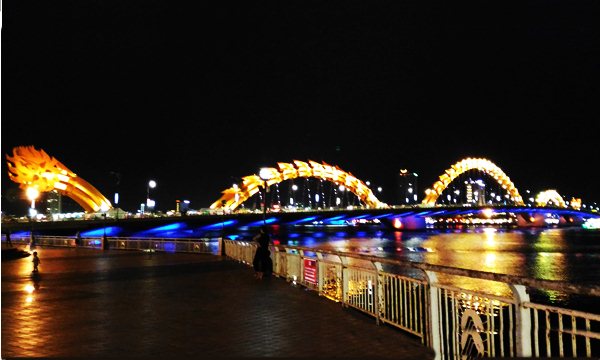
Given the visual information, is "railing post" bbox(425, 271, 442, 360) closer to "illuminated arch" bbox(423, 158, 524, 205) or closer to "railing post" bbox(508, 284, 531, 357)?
"railing post" bbox(508, 284, 531, 357)

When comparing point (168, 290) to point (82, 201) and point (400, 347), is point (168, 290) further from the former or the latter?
point (82, 201)

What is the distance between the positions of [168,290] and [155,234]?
8042 centimetres

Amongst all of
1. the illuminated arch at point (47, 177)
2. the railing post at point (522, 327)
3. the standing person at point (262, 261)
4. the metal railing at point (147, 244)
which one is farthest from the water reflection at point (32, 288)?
the illuminated arch at point (47, 177)

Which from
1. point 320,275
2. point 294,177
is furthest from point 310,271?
point 294,177

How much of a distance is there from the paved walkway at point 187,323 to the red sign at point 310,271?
0.46m

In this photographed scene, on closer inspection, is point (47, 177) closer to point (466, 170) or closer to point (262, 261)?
point (262, 261)

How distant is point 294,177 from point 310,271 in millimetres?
116757

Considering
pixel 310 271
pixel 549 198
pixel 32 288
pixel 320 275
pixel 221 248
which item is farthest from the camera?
pixel 549 198

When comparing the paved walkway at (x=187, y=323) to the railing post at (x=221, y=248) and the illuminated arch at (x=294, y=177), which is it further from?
the illuminated arch at (x=294, y=177)

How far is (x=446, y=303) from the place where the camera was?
8062 mm

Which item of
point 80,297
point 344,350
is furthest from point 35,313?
point 344,350

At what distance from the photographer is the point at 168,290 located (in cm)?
1550

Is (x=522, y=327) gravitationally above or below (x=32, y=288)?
above

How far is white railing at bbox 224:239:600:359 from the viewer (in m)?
5.83
